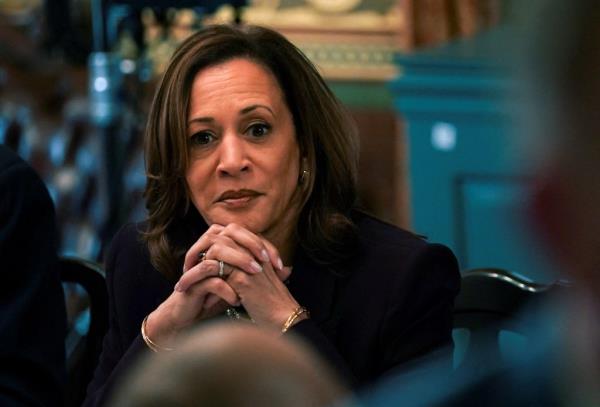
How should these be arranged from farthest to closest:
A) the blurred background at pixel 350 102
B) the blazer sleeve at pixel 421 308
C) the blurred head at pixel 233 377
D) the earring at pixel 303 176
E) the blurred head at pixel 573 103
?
the earring at pixel 303 176 → the blazer sleeve at pixel 421 308 → the blurred background at pixel 350 102 → the blurred head at pixel 233 377 → the blurred head at pixel 573 103

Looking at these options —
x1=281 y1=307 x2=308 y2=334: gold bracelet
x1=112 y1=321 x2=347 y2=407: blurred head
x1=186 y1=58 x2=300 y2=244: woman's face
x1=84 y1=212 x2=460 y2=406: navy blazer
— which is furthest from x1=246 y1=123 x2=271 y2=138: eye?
x1=112 y1=321 x2=347 y2=407: blurred head

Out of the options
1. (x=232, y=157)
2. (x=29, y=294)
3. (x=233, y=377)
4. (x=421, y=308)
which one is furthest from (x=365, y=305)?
(x=233, y=377)

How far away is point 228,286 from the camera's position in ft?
5.95

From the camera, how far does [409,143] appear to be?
3.85 meters

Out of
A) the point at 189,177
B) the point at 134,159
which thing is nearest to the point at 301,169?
the point at 189,177

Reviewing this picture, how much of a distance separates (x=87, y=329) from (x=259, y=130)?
0.59 meters

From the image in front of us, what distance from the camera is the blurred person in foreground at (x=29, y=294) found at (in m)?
1.84

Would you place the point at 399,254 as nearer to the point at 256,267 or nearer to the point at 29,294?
the point at 256,267

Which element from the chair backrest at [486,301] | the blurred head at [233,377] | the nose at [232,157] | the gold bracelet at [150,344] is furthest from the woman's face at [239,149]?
the blurred head at [233,377]

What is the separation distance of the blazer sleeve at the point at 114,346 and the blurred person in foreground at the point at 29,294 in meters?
0.07

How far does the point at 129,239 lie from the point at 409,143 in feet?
6.18

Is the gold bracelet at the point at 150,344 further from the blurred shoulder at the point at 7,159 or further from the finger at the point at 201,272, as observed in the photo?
the blurred shoulder at the point at 7,159

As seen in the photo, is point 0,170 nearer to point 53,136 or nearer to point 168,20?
point 168,20

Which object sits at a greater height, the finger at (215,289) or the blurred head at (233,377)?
the blurred head at (233,377)
